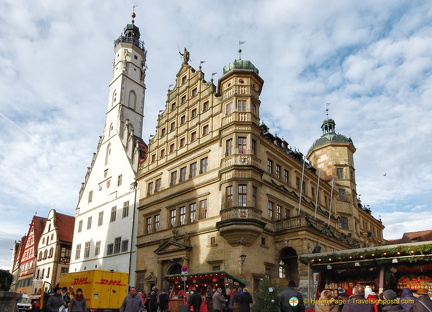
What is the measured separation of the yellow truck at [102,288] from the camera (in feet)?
72.7

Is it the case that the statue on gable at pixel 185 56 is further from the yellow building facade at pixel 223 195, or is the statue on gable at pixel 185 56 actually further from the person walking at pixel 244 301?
the person walking at pixel 244 301

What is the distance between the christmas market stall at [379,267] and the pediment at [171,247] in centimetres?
1043

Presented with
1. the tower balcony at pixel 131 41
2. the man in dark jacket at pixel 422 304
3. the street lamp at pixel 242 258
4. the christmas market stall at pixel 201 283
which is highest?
the tower balcony at pixel 131 41

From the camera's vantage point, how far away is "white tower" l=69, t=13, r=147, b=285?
38.3m

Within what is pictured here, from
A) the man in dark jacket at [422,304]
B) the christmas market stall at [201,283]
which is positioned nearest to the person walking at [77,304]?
the christmas market stall at [201,283]

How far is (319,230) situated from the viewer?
30.1m

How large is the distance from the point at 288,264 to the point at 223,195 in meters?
7.56

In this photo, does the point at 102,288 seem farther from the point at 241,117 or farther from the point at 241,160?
the point at 241,117

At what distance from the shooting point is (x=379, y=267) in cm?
2069

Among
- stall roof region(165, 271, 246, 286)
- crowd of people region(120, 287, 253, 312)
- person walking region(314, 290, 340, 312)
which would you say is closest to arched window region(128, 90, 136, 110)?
crowd of people region(120, 287, 253, 312)

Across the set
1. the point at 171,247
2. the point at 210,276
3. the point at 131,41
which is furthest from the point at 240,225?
the point at 131,41

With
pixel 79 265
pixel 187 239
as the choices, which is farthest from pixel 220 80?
pixel 79 265

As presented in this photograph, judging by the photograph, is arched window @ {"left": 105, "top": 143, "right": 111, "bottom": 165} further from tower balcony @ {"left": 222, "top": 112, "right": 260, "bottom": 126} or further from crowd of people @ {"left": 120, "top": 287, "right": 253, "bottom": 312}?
crowd of people @ {"left": 120, "top": 287, "right": 253, "bottom": 312}

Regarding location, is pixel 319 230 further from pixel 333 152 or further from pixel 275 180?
pixel 333 152
